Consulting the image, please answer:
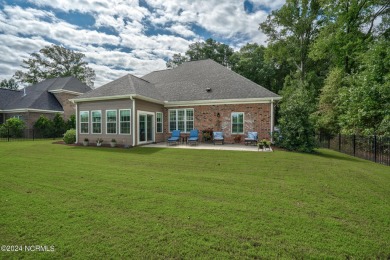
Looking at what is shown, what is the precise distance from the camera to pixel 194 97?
15.7m

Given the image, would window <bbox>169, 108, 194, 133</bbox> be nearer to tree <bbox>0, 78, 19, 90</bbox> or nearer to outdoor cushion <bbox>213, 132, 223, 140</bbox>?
outdoor cushion <bbox>213, 132, 223, 140</bbox>

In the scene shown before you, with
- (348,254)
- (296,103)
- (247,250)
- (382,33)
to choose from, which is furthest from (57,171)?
(382,33)

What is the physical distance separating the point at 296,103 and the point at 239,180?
8.54 metres

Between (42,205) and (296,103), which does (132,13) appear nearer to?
(296,103)

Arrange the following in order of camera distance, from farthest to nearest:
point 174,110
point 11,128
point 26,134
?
point 26,134 < point 11,128 < point 174,110

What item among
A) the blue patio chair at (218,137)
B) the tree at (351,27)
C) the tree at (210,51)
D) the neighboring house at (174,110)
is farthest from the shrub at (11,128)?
the tree at (351,27)

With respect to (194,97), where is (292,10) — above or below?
above

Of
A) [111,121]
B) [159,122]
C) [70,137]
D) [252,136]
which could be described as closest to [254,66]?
[252,136]

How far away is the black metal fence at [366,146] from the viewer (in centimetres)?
867

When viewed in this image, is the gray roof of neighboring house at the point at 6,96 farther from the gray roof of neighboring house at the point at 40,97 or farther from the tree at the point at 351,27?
the tree at the point at 351,27

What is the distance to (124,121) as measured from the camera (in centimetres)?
1334

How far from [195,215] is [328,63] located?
3088 cm

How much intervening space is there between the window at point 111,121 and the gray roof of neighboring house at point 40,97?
16.3m

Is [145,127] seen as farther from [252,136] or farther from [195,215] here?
[195,215]
